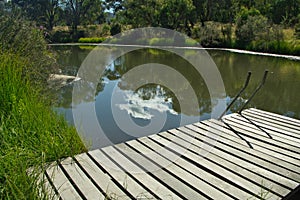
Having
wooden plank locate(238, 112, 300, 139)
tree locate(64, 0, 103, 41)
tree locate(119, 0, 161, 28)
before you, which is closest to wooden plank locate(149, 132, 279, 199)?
wooden plank locate(238, 112, 300, 139)

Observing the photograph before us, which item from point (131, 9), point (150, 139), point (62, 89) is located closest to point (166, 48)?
point (131, 9)

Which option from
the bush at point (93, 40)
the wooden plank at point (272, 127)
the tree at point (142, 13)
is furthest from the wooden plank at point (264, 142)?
the bush at point (93, 40)

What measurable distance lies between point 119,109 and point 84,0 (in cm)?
2755

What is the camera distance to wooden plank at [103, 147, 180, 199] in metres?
1.73

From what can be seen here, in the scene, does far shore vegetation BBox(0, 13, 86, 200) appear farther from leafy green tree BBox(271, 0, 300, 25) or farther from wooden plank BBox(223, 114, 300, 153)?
leafy green tree BBox(271, 0, 300, 25)

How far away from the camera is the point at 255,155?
2.30 m

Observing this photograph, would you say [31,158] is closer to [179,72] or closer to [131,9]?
[179,72]

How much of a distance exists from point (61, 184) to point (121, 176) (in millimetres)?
395

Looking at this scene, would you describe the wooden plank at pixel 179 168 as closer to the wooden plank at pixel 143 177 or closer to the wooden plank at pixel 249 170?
the wooden plank at pixel 143 177

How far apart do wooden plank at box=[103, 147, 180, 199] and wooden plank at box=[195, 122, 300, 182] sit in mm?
811

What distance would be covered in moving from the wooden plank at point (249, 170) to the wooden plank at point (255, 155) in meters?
0.06

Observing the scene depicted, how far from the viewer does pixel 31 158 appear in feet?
6.35

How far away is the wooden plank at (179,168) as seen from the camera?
5.79 ft

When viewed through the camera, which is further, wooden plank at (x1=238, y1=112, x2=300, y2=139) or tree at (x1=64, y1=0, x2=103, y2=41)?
tree at (x1=64, y1=0, x2=103, y2=41)
